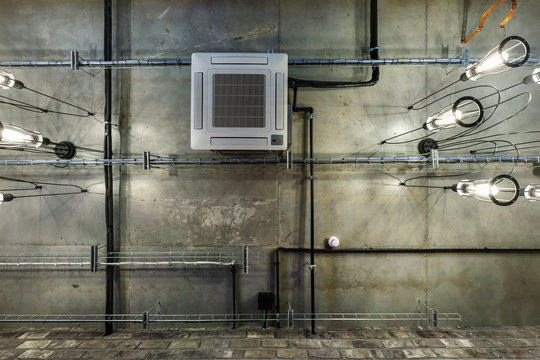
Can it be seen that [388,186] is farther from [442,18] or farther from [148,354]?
[148,354]

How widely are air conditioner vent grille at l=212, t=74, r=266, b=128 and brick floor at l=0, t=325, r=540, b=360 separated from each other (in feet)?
7.53

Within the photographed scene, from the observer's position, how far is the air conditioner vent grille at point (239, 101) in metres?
2.18

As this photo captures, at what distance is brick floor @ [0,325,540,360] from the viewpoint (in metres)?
2.39

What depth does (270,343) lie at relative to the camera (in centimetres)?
249

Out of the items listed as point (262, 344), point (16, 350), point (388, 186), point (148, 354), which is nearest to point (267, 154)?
point (388, 186)

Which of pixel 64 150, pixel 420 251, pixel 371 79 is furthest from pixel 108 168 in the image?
pixel 420 251

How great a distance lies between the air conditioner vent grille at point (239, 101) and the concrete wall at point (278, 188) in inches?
27.2

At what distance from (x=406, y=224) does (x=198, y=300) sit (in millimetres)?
2629

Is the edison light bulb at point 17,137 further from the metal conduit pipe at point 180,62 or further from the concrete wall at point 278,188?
the metal conduit pipe at point 180,62

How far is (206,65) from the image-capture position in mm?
2170

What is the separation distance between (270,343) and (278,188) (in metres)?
1.68

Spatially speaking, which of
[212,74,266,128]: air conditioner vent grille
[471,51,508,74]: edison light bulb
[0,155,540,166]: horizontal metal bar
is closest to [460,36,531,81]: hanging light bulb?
[471,51,508,74]: edison light bulb

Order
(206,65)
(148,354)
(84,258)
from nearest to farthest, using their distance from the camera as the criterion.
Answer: (206,65)
(148,354)
(84,258)

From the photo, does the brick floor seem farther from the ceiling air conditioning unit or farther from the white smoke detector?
the ceiling air conditioning unit
